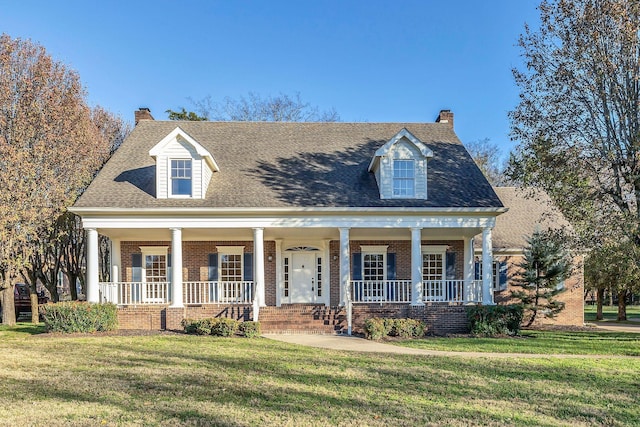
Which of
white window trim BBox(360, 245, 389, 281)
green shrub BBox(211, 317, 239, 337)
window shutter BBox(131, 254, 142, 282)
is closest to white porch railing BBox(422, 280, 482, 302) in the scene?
white window trim BBox(360, 245, 389, 281)

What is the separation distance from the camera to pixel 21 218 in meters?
18.0

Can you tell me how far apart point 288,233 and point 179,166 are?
15.2 ft

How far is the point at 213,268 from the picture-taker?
19.9 metres

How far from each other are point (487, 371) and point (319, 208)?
8329 mm

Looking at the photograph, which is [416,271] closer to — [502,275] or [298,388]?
[502,275]

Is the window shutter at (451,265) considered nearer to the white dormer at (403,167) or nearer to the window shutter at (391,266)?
the window shutter at (391,266)

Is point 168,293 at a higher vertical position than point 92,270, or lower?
lower

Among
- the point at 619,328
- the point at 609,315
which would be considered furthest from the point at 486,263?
the point at 609,315

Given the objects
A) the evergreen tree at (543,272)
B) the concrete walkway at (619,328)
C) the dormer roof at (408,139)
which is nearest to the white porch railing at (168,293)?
the dormer roof at (408,139)

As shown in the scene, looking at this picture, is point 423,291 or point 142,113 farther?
point 142,113

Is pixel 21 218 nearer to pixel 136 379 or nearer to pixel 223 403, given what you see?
pixel 136 379

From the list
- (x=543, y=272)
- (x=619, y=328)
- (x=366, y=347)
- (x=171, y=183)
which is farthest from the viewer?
(x=619, y=328)

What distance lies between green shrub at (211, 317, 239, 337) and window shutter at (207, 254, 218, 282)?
14.9ft

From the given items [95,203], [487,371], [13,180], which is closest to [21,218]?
[13,180]
